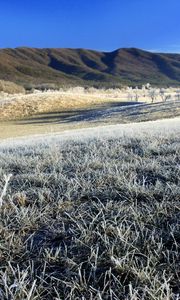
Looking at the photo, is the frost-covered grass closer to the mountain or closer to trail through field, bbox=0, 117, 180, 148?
trail through field, bbox=0, 117, 180, 148

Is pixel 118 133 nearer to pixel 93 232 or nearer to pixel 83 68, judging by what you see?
pixel 93 232

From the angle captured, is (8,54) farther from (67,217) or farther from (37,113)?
(67,217)

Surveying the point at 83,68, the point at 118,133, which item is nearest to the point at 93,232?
the point at 118,133

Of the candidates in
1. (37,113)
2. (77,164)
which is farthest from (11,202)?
(37,113)

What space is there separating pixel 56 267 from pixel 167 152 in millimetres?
3223

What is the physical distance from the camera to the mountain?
140 m

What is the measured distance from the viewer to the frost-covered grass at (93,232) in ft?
7.79

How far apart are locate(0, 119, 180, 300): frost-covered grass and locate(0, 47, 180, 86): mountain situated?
122030 millimetres

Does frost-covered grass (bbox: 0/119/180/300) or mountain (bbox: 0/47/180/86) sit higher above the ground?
mountain (bbox: 0/47/180/86)

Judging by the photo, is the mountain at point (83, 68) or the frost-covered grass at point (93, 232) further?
the mountain at point (83, 68)

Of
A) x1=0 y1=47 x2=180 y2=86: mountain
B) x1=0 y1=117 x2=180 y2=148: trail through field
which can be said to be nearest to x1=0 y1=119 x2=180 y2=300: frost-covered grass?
x1=0 y1=117 x2=180 y2=148: trail through field

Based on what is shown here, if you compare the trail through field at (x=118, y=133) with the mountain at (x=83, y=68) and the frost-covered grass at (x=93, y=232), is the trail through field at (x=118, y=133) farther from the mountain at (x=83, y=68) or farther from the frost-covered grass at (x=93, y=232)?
the mountain at (x=83, y=68)

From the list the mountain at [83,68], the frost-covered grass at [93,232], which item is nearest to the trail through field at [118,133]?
the frost-covered grass at [93,232]

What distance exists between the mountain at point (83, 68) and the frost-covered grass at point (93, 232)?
4804 inches
